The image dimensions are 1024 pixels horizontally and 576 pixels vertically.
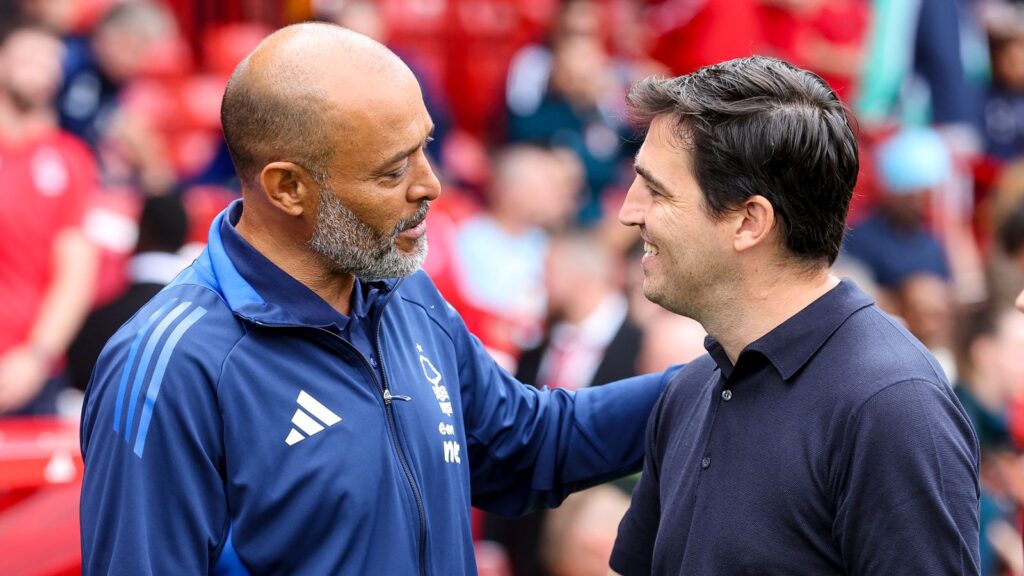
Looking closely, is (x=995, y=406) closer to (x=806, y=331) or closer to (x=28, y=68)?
(x=806, y=331)

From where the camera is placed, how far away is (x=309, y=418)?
251cm

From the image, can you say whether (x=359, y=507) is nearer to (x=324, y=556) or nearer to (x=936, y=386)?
(x=324, y=556)

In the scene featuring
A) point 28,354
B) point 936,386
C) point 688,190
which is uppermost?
point 688,190

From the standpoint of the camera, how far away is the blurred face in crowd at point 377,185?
8.54 ft

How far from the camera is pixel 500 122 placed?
26.9 ft

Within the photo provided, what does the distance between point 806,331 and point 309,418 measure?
0.94 m

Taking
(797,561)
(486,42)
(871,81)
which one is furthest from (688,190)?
(486,42)

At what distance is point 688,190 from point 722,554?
697 millimetres

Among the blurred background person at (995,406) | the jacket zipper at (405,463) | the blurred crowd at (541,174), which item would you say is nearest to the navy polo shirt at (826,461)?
the jacket zipper at (405,463)

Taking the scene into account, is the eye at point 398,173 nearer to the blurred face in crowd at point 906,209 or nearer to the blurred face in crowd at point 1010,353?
the blurred face in crowd at point 1010,353

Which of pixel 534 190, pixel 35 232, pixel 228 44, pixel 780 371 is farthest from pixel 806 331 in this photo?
pixel 228 44

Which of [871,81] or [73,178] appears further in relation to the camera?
[871,81]

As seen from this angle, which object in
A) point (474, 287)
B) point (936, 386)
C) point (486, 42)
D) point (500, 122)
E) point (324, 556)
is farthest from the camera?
point (486, 42)

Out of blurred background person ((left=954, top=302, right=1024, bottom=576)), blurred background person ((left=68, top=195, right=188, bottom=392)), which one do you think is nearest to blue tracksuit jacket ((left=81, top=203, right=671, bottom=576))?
blurred background person ((left=68, top=195, right=188, bottom=392))
